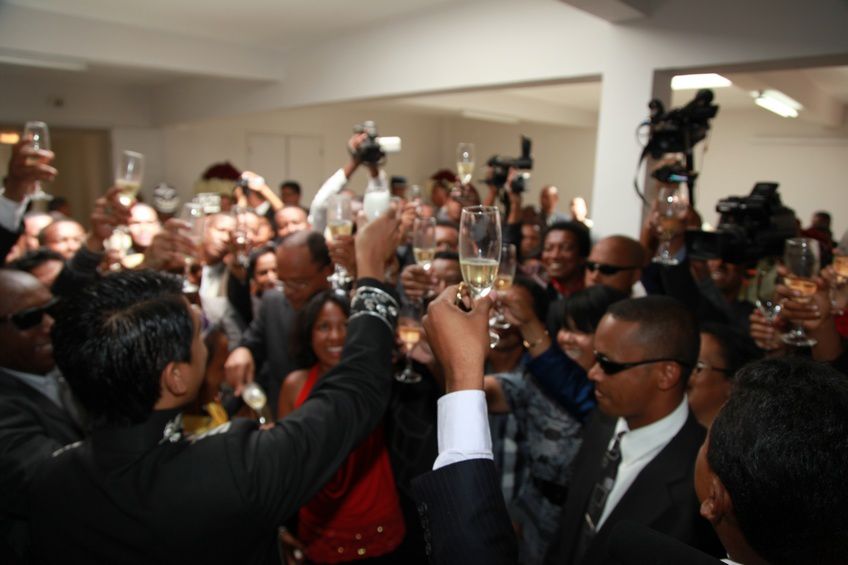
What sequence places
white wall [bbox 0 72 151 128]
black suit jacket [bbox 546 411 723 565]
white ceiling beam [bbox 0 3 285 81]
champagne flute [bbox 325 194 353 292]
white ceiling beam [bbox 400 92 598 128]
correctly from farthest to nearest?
white ceiling beam [bbox 400 92 598 128]
white wall [bbox 0 72 151 128]
white ceiling beam [bbox 0 3 285 81]
champagne flute [bbox 325 194 353 292]
black suit jacket [bbox 546 411 723 565]

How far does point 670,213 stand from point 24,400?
97.7 inches

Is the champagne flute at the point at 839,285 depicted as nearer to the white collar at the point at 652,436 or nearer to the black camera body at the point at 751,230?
the black camera body at the point at 751,230

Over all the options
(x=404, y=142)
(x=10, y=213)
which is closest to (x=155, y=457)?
(x=10, y=213)

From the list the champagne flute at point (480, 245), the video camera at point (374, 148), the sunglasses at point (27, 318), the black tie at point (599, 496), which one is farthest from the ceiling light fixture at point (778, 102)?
the sunglasses at point (27, 318)

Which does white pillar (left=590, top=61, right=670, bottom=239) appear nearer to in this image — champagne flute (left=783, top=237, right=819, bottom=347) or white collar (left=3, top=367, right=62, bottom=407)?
champagne flute (left=783, top=237, right=819, bottom=347)

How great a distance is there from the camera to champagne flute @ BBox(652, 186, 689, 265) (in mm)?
2598

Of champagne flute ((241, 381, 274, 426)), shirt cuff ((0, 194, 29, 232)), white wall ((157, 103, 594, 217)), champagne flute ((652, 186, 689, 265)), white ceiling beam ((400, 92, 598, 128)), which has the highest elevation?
white ceiling beam ((400, 92, 598, 128))

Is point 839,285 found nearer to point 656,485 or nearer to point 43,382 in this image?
point 656,485

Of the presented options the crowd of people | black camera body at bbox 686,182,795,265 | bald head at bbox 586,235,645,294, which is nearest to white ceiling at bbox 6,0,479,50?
the crowd of people

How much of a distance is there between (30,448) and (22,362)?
1.77 feet

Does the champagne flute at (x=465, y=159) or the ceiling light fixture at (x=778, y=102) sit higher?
the ceiling light fixture at (x=778, y=102)

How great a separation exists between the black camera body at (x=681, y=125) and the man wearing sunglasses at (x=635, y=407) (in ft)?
4.23

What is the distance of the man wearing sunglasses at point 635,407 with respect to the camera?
1534 millimetres

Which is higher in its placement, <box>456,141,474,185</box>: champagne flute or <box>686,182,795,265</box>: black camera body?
<box>456,141,474,185</box>: champagne flute
